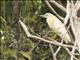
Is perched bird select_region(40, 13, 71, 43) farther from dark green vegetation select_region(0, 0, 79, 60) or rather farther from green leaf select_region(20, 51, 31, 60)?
green leaf select_region(20, 51, 31, 60)

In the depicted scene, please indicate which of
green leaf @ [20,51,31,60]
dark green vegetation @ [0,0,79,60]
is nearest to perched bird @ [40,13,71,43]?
dark green vegetation @ [0,0,79,60]

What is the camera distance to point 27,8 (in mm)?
2180

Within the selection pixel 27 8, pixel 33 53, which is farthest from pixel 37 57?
pixel 27 8

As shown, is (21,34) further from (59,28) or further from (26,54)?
(59,28)

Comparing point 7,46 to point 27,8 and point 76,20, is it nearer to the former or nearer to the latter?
point 27,8

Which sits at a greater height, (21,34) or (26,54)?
(21,34)

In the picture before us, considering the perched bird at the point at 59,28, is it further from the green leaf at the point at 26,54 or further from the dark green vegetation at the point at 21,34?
the green leaf at the point at 26,54

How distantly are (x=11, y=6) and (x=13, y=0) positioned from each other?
0.05m

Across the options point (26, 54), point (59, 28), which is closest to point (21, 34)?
point (26, 54)

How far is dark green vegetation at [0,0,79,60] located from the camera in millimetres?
2029

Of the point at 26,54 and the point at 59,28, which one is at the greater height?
the point at 59,28

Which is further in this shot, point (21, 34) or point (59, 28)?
point (21, 34)

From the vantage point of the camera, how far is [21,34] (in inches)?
81.7

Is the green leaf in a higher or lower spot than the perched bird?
lower
